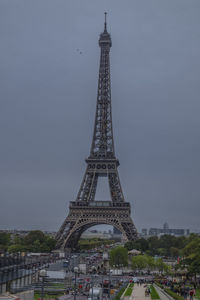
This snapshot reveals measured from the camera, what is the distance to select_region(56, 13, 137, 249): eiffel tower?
298 feet

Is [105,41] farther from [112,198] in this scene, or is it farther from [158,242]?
[158,242]

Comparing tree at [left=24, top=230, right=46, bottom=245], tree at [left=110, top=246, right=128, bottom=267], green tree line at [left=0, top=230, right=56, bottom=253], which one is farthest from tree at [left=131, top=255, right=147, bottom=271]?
tree at [left=24, top=230, right=46, bottom=245]

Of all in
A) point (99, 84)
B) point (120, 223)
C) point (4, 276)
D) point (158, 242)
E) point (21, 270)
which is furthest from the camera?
point (158, 242)

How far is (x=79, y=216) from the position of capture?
92000mm

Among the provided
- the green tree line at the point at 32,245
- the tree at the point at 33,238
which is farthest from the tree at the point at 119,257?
the tree at the point at 33,238

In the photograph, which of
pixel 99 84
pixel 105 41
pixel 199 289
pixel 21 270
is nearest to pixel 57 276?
pixel 199 289

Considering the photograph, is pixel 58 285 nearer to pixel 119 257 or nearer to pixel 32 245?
pixel 119 257

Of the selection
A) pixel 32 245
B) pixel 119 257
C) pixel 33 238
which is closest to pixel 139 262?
pixel 119 257

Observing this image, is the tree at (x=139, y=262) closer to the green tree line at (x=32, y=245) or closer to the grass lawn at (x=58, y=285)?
the green tree line at (x=32, y=245)

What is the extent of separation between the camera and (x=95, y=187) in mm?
98938

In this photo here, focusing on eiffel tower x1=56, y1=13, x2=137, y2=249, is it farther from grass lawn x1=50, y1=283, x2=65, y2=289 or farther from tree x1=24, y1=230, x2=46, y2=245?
grass lawn x1=50, y1=283, x2=65, y2=289

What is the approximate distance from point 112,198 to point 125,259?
18.7m

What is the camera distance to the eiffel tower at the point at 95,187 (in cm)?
9081

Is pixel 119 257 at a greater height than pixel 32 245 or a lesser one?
lesser
